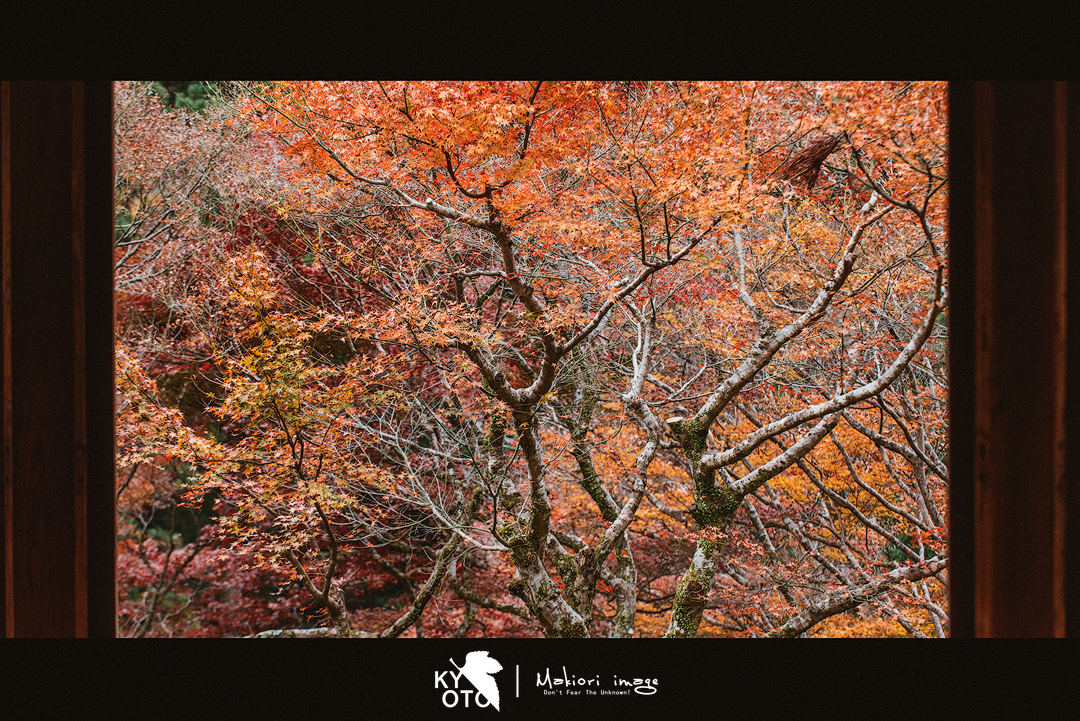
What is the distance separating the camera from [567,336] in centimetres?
590

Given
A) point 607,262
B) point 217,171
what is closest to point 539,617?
point 607,262

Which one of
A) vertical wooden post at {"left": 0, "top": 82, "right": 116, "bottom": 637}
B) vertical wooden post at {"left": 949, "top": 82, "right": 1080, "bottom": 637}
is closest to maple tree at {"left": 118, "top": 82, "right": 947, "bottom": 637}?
vertical wooden post at {"left": 0, "top": 82, "right": 116, "bottom": 637}
